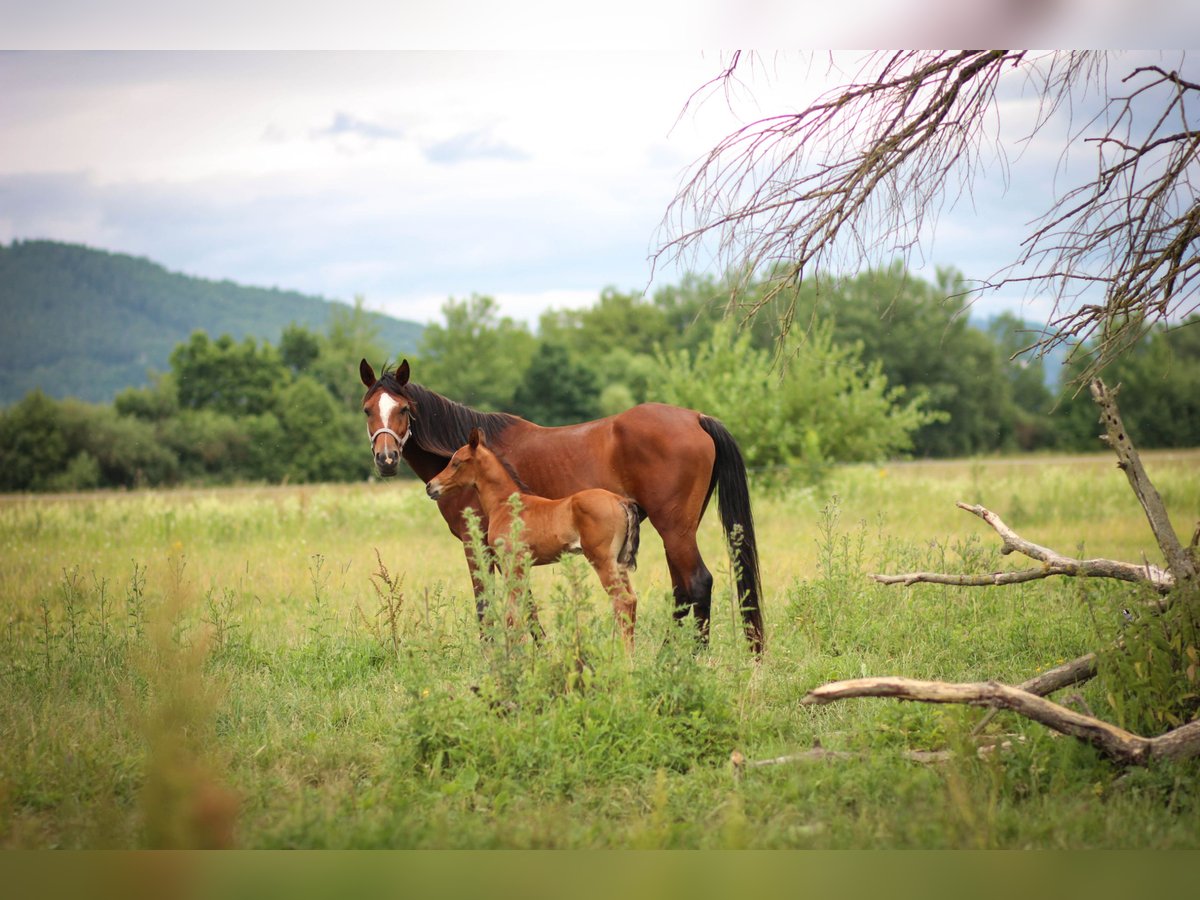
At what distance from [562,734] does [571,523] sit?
5.68 ft

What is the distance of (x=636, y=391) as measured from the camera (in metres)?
45.8

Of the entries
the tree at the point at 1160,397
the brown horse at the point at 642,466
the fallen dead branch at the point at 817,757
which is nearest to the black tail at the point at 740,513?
the brown horse at the point at 642,466

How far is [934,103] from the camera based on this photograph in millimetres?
4695

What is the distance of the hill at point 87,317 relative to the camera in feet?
40.7

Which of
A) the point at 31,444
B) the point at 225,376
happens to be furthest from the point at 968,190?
the point at 225,376

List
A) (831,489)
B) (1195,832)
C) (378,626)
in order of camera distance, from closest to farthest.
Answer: (1195,832) < (378,626) < (831,489)

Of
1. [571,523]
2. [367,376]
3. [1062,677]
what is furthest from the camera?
[367,376]

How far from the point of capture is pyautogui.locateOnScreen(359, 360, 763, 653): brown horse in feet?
21.5

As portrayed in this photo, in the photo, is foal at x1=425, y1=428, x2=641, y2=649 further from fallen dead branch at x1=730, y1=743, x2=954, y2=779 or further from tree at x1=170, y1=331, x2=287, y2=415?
tree at x1=170, y1=331, x2=287, y2=415

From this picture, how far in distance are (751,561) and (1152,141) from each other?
3518mm

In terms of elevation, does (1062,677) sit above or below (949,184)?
below

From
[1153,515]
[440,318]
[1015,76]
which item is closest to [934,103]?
[1015,76]

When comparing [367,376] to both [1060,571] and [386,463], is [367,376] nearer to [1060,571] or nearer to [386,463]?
[386,463]

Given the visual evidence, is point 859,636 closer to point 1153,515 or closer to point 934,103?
point 1153,515
